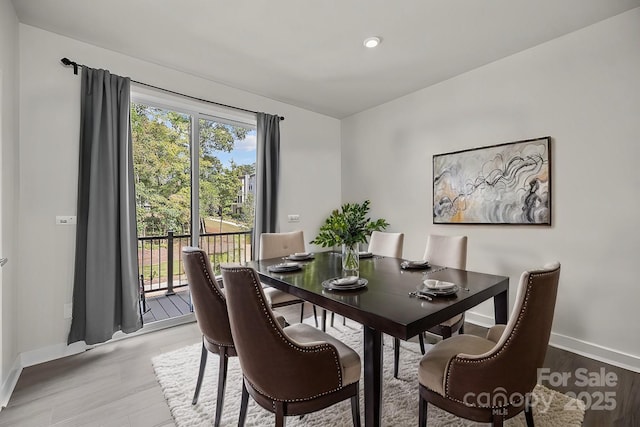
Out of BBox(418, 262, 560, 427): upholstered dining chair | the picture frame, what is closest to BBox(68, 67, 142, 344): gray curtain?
BBox(418, 262, 560, 427): upholstered dining chair

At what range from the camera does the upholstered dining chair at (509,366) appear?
1.18m

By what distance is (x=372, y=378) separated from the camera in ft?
4.21

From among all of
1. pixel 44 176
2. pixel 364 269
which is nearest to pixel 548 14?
pixel 364 269

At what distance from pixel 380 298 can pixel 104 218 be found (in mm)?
2542

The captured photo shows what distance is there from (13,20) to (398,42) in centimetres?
310

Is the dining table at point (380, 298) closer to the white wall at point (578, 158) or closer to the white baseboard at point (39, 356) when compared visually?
the white wall at point (578, 158)

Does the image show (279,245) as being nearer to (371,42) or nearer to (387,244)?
(387,244)

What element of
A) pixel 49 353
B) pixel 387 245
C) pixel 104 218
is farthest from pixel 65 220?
pixel 387 245

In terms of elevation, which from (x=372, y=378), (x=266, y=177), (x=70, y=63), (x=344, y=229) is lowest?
(x=372, y=378)

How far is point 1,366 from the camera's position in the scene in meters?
1.91

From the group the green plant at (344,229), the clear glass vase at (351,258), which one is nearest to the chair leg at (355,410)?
the clear glass vase at (351,258)

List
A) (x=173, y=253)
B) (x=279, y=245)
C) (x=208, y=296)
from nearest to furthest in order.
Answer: (x=208, y=296)
(x=279, y=245)
(x=173, y=253)

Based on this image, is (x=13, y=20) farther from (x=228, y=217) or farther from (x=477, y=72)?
(x=477, y=72)

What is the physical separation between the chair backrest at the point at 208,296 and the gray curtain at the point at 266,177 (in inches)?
81.0
